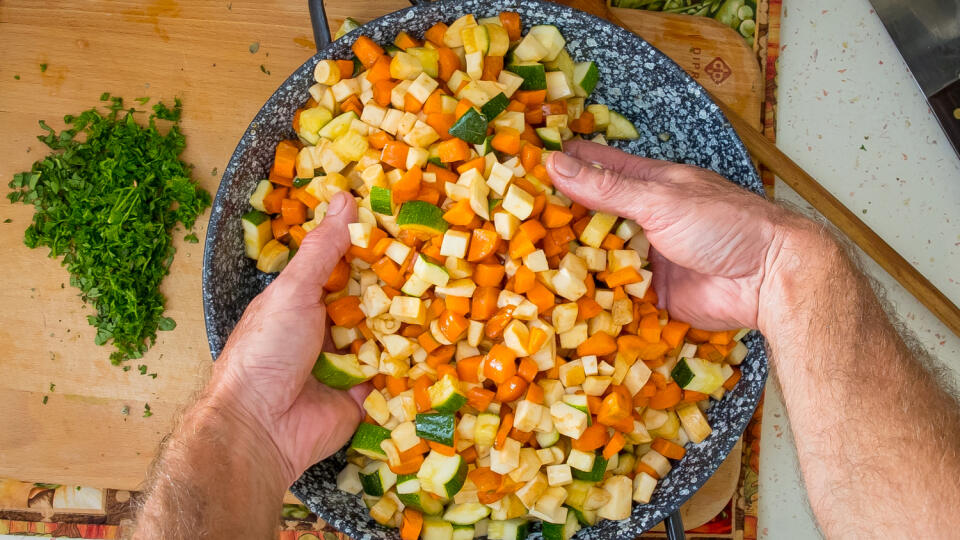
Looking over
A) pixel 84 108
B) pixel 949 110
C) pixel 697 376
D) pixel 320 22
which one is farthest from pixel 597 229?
pixel 84 108

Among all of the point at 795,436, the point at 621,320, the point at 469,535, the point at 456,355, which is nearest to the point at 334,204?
the point at 456,355

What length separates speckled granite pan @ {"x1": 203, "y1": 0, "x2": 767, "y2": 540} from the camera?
1.82 metres

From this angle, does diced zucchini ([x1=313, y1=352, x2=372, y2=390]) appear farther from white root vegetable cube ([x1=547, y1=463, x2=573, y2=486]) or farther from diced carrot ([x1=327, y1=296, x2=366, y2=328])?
white root vegetable cube ([x1=547, y1=463, x2=573, y2=486])

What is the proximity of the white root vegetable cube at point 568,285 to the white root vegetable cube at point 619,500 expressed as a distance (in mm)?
511

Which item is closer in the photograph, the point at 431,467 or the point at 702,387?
the point at 431,467

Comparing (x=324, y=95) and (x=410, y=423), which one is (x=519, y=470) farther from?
(x=324, y=95)

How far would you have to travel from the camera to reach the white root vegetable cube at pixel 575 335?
1.80 metres

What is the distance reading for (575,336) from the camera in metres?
1.80

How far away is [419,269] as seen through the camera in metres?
1.71

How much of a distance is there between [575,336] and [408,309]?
0.42 m

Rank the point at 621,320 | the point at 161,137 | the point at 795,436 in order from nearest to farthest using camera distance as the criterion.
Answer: the point at 795,436
the point at 621,320
the point at 161,137

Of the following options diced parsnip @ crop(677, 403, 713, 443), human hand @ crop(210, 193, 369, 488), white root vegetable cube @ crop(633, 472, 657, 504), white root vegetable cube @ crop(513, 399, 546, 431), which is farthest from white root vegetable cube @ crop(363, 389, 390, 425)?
diced parsnip @ crop(677, 403, 713, 443)

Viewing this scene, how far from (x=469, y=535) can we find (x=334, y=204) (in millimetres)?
916

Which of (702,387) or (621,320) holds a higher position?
(621,320)
